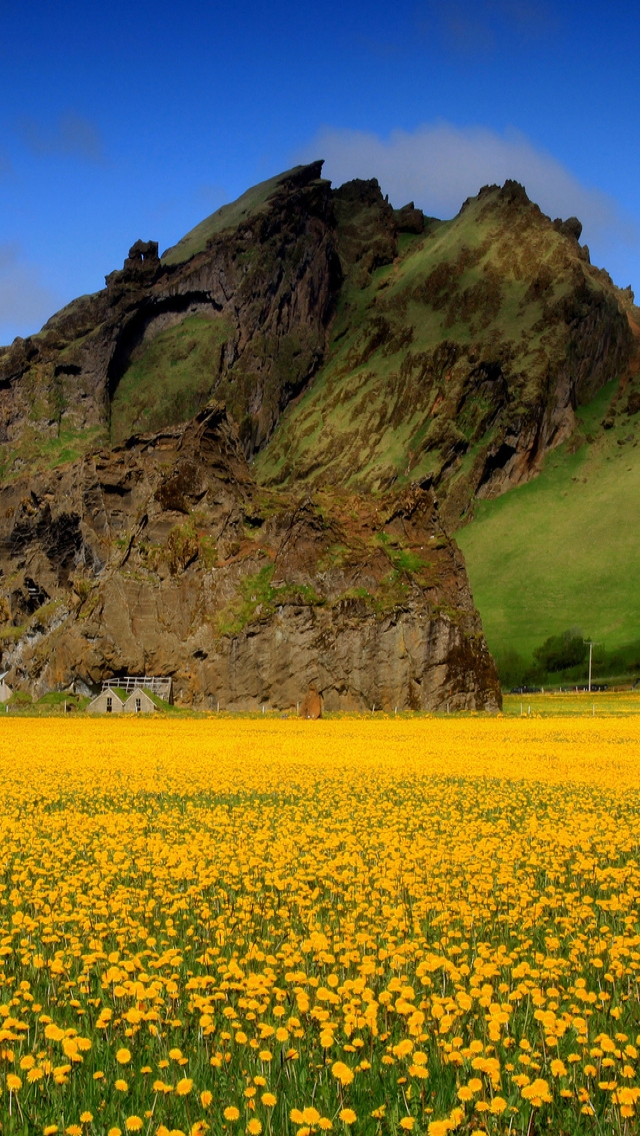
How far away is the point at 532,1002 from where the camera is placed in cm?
942

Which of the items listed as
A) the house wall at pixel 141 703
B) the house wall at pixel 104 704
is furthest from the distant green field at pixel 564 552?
the house wall at pixel 104 704

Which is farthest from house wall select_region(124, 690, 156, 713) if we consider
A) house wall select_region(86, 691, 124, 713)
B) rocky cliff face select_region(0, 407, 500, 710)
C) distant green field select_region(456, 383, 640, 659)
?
distant green field select_region(456, 383, 640, 659)

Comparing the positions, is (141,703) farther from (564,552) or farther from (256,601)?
(564,552)

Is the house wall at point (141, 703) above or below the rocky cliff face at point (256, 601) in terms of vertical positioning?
below

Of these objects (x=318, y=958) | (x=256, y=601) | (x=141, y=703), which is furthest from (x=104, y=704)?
(x=318, y=958)

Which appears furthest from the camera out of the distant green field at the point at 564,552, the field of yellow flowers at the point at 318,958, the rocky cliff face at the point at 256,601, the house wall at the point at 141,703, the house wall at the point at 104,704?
the distant green field at the point at 564,552

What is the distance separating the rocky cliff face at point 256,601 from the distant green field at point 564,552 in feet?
233

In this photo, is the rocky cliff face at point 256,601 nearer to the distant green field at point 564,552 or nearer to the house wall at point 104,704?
the house wall at point 104,704

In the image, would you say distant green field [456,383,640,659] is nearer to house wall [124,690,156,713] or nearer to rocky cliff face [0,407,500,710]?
rocky cliff face [0,407,500,710]

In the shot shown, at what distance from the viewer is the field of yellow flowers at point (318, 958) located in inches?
279

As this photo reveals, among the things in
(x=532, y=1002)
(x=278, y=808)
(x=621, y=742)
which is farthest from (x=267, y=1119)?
(x=621, y=742)

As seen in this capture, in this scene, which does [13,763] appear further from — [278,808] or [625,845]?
[625,845]

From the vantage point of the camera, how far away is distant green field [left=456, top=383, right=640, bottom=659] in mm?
155375

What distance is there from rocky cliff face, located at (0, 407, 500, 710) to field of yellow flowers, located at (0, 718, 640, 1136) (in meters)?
51.4
